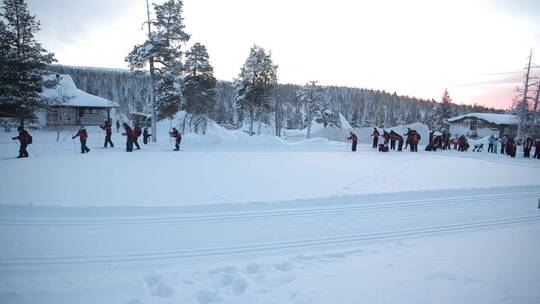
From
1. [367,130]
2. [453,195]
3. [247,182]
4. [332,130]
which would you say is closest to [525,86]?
[367,130]

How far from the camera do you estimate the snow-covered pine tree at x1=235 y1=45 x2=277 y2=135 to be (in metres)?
37.9

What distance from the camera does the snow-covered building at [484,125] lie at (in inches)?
2063

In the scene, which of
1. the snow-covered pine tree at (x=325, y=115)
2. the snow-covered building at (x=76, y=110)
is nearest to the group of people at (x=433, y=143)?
the snow-covered pine tree at (x=325, y=115)

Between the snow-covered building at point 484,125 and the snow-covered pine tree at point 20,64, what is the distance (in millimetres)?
58625

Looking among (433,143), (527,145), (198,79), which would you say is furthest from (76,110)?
(527,145)

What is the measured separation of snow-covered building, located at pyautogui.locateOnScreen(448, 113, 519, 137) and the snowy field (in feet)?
164

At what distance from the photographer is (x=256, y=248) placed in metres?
5.55

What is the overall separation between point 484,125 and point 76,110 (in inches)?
2433

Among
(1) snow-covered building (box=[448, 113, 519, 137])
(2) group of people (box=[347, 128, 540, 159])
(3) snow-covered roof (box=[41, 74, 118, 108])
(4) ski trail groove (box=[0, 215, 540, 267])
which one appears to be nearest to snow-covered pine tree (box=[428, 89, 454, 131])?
(1) snow-covered building (box=[448, 113, 519, 137])

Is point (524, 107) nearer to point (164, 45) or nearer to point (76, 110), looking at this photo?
point (164, 45)

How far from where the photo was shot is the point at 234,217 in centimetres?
723

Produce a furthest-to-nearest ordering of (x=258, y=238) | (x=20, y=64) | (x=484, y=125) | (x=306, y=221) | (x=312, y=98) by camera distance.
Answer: (x=484, y=125) < (x=312, y=98) < (x=20, y=64) < (x=306, y=221) < (x=258, y=238)

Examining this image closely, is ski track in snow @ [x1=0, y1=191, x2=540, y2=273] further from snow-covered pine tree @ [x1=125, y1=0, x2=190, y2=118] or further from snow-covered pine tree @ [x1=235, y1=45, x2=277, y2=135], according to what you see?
snow-covered pine tree @ [x1=235, y1=45, x2=277, y2=135]

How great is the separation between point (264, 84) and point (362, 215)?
32337 millimetres
